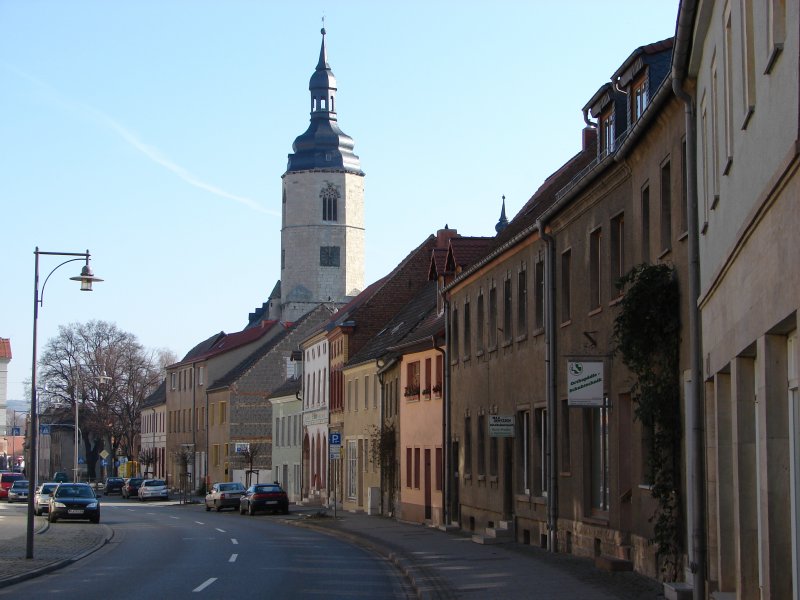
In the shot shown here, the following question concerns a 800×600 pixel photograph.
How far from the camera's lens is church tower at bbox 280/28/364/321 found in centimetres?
14425

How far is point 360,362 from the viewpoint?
53719 mm

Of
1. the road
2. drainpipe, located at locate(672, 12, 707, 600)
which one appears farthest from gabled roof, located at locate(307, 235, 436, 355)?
drainpipe, located at locate(672, 12, 707, 600)

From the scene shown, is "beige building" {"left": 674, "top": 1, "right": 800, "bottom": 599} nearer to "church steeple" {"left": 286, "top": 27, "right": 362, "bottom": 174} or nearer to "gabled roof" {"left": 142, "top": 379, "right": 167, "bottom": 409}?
"gabled roof" {"left": 142, "top": 379, "right": 167, "bottom": 409}

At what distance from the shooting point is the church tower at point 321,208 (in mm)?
144250

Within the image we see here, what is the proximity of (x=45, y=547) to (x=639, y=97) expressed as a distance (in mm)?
17691

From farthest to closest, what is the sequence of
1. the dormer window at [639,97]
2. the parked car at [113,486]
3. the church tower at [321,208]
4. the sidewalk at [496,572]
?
1. the church tower at [321,208]
2. the parked car at [113,486]
3. the dormer window at [639,97]
4. the sidewalk at [496,572]

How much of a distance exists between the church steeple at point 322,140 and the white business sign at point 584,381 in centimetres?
12507

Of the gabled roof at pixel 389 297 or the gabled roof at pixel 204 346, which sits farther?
the gabled roof at pixel 204 346

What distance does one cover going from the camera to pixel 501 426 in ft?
93.0

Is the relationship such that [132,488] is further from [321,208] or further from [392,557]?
[321,208]

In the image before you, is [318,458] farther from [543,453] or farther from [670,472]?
[670,472]

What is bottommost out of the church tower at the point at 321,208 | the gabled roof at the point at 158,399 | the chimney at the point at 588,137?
the gabled roof at the point at 158,399

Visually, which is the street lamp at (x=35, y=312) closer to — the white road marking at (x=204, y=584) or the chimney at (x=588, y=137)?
the white road marking at (x=204, y=584)

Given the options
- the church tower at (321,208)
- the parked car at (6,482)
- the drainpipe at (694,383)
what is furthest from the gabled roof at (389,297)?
the church tower at (321,208)
